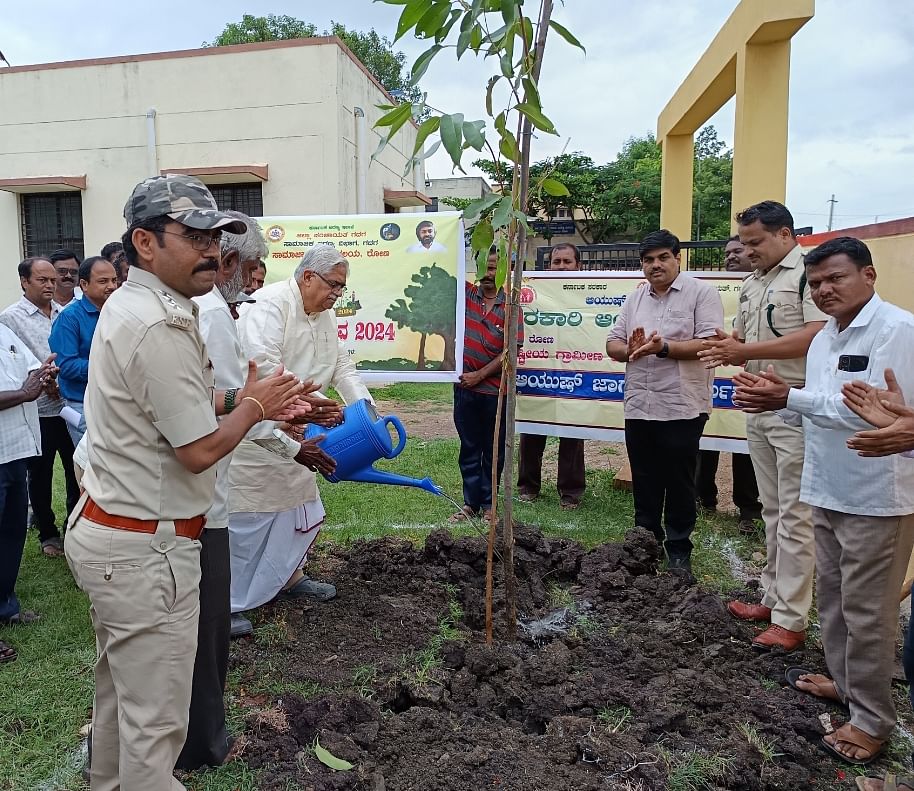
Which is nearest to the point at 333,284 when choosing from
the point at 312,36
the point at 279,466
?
the point at 279,466

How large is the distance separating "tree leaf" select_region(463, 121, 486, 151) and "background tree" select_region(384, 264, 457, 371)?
14.4ft

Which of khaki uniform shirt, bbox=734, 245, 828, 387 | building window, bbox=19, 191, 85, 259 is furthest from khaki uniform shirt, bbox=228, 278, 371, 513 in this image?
building window, bbox=19, 191, 85, 259

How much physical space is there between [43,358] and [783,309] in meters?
4.41

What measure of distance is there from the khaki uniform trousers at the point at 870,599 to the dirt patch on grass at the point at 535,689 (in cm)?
25

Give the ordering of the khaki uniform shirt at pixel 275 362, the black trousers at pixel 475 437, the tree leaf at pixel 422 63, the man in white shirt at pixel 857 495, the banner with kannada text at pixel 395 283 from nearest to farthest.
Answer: the tree leaf at pixel 422 63, the man in white shirt at pixel 857 495, the khaki uniform shirt at pixel 275 362, the black trousers at pixel 475 437, the banner with kannada text at pixel 395 283

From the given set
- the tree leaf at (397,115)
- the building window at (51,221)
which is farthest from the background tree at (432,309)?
the building window at (51,221)

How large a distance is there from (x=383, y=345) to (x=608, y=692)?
180 inches

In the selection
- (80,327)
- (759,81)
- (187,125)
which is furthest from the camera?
(187,125)

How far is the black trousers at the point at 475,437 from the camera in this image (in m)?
5.56

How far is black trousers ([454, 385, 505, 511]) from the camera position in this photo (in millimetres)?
5562

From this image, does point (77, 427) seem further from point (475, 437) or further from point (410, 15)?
point (410, 15)

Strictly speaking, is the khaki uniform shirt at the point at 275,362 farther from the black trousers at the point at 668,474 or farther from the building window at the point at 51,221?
the building window at the point at 51,221

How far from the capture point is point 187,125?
13930 mm

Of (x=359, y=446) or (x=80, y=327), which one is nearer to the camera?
(x=359, y=446)
